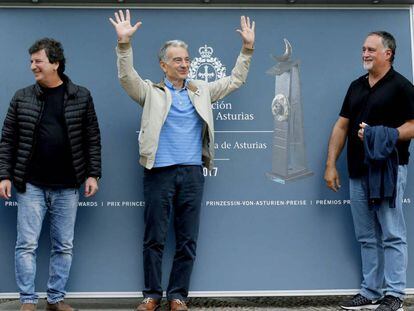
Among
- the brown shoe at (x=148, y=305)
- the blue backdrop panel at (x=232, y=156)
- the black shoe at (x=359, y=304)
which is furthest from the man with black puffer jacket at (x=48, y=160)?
the black shoe at (x=359, y=304)

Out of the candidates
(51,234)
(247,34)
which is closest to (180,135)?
(247,34)

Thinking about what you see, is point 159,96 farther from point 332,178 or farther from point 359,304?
point 359,304

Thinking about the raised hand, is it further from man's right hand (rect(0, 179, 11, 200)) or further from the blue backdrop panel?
man's right hand (rect(0, 179, 11, 200))

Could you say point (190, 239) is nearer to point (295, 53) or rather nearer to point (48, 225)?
point (48, 225)

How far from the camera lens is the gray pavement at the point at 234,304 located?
180 inches

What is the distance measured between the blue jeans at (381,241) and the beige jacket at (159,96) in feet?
3.91

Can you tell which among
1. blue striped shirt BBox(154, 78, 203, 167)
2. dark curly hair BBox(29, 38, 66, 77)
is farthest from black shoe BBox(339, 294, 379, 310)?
dark curly hair BBox(29, 38, 66, 77)

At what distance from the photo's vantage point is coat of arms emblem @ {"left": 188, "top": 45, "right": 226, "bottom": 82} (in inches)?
185

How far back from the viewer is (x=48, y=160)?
4.12 meters

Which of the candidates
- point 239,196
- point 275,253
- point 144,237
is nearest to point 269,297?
point 275,253

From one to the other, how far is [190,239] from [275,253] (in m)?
0.80

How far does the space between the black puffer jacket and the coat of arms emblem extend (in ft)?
3.08

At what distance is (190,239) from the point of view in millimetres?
4297

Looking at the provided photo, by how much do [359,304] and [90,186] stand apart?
7.46ft
